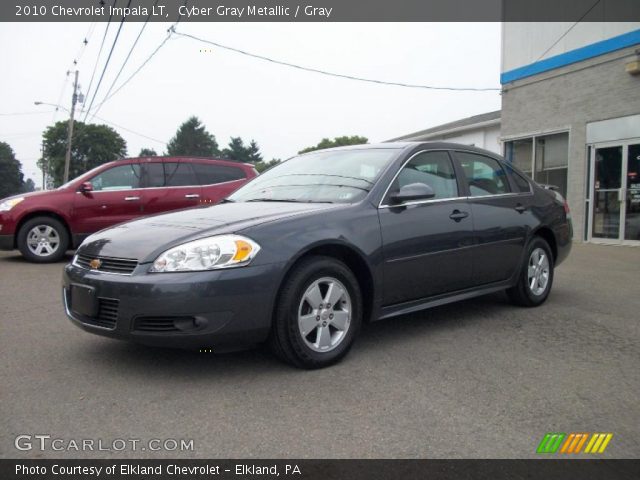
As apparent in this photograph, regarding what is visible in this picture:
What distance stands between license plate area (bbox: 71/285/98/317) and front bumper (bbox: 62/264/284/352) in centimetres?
8

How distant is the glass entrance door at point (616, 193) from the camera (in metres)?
11.6

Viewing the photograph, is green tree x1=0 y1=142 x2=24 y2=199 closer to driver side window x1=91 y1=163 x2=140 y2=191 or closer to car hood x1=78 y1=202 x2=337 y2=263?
driver side window x1=91 y1=163 x2=140 y2=191

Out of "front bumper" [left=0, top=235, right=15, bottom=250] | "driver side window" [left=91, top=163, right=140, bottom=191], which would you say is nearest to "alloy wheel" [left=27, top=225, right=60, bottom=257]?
"front bumper" [left=0, top=235, right=15, bottom=250]

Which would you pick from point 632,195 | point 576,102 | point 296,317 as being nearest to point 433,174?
point 296,317

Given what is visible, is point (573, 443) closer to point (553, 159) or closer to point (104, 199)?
point (104, 199)

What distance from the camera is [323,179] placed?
14.7ft

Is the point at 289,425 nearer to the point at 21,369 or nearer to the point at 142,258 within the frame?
the point at 142,258

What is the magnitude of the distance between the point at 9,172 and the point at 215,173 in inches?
3298

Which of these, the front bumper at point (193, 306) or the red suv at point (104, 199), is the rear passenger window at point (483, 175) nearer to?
the front bumper at point (193, 306)

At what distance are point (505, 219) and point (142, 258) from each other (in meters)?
3.19

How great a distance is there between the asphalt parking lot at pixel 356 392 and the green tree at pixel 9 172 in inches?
3362

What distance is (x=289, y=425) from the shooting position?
2791 mm
